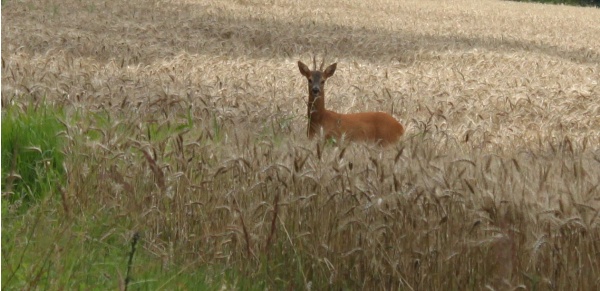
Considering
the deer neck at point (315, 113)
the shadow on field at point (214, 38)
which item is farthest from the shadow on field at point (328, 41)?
the deer neck at point (315, 113)

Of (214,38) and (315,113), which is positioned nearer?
(315,113)

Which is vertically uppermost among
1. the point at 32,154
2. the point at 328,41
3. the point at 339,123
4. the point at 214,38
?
the point at 32,154

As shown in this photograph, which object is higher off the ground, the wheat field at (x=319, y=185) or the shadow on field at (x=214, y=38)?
the wheat field at (x=319, y=185)

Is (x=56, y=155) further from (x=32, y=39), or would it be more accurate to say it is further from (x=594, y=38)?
(x=594, y=38)

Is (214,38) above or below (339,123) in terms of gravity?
below

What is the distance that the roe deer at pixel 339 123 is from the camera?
7.21 m

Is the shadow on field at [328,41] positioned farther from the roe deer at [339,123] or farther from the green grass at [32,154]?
the green grass at [32,154]

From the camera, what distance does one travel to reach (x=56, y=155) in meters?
5.79

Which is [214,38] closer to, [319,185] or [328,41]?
[328,41]

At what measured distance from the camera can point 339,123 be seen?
287 inches

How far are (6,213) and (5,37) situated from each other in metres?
9.23

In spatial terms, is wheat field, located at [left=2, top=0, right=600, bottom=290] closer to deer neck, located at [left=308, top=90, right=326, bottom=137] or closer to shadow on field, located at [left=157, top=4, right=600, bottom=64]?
deer neck, located at [left=308, top=90, right=326, bottom=137]

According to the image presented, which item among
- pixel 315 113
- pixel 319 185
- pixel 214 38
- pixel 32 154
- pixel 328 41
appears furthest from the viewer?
pixel 328 41

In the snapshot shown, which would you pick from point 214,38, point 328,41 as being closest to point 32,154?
point 214,38
